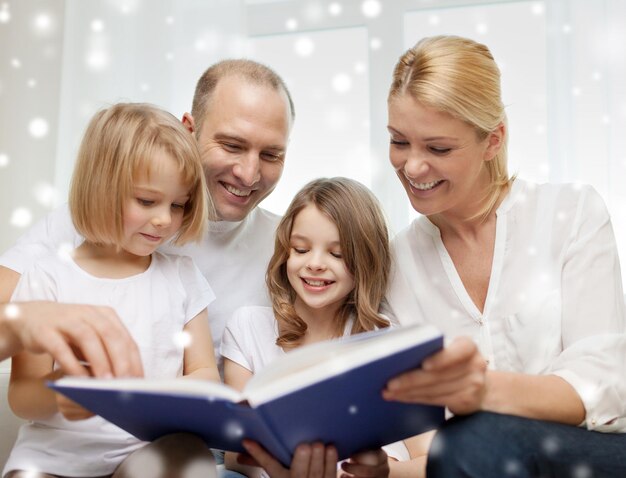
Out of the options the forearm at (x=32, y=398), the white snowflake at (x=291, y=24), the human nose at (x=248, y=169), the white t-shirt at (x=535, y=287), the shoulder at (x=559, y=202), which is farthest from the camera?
the white snowflake at (x=291, y=24)

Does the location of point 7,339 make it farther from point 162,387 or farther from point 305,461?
point 305,461

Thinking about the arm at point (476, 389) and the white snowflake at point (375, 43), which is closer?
the arm at point (476, 389)

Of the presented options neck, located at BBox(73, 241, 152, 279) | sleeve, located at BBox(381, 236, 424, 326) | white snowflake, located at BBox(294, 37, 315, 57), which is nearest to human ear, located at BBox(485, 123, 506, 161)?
sleeve, located at BBox(381, 236, 424, 326)

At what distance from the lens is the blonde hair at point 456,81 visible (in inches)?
55.3

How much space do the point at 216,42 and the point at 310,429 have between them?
76.6 inches

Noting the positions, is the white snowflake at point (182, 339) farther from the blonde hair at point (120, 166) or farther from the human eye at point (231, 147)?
the human eye at point (231, 147)

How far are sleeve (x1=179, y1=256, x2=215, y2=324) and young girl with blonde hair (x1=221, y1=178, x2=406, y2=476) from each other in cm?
16

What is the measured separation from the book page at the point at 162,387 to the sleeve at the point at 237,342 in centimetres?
75

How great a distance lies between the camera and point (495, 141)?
1.51 meters

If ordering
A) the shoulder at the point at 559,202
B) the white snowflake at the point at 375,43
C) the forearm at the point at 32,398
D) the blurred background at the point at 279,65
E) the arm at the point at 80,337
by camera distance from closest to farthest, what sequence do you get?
1. the arm at the point at 80,337
2. the forearm at the point at 32,398
3. the shoulder at the point at 559,202
4. the blurred background at the point at 279,65
5. the white snowflake at the point at 375,43

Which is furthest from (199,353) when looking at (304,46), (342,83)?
(304,46)

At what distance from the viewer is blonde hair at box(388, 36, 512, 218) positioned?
4.61ft

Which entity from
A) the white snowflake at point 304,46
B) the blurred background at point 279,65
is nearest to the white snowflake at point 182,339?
the blurred background at point 279,65

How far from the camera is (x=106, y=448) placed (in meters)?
1.28
